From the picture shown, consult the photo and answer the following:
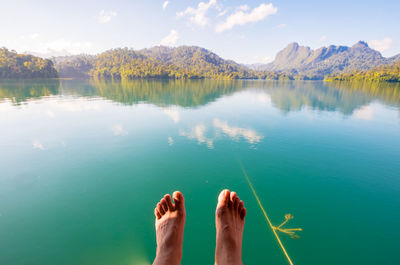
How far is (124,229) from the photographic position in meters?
5.13

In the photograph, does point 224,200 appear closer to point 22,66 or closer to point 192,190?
point 192,190

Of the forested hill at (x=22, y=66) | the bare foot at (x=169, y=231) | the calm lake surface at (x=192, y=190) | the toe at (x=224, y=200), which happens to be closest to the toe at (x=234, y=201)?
the toe at (x=224, y=200)

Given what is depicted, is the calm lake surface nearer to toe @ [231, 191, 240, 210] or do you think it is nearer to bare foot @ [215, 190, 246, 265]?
bare foot @ [215, 190, 246, 265]

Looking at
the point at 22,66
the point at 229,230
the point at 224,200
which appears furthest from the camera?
the point at 22,66

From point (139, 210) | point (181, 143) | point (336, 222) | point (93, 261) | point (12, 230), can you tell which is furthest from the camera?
point (181, 143)

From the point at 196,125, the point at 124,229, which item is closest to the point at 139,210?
the point at 124,229

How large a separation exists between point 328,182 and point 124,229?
7.99 m

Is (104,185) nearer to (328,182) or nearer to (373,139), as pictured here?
(328,182)

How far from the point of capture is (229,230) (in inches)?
145

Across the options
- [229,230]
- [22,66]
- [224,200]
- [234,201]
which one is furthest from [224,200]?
[22,66]

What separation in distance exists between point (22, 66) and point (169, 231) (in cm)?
12761

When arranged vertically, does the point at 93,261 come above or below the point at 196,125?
below

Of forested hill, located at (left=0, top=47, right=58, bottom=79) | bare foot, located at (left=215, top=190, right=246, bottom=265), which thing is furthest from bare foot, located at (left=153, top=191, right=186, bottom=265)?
forested hill, located at (left=0, top=47, right=58, bottom=79)

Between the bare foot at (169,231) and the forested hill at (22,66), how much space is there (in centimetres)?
12194
